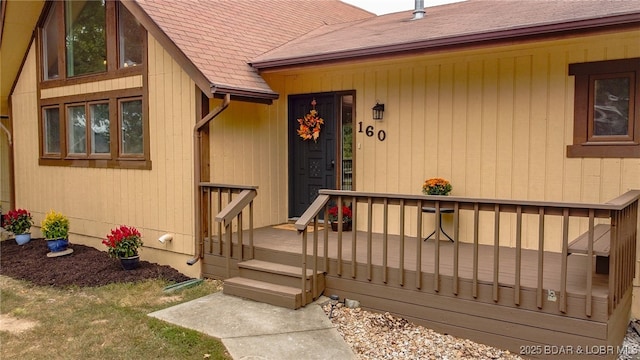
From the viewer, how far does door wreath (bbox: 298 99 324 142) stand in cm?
700

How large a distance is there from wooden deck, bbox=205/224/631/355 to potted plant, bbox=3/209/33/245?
526 centimetres

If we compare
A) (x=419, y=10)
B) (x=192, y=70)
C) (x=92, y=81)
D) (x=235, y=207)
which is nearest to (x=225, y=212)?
(x=235, y=207)

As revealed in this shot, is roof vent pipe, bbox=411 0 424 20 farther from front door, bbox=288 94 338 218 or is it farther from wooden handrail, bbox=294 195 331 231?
wooden handrail, bbox=294 195 331 231

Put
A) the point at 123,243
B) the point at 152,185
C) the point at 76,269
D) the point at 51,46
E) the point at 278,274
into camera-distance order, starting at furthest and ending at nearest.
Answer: the point at 51,46 < the point at 152,185 < the point at 76,269 < the point at 123,243 < the point at 278,274

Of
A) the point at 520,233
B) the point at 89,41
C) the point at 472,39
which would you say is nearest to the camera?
the point at 520,233

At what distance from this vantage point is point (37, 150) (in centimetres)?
883

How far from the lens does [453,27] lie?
554cm

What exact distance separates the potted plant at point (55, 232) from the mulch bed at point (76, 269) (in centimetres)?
21

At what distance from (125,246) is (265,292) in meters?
2.37

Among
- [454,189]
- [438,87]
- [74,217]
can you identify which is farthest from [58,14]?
[454,189]

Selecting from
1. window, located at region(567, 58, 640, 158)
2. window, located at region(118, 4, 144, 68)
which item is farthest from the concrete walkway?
window, located at region(118, 4, 144, 68)

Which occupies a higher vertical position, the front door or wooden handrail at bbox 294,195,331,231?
the front door

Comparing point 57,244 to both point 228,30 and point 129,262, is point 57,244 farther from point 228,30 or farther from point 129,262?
point 228,30

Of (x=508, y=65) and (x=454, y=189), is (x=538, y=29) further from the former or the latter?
(x=454, y=189)
